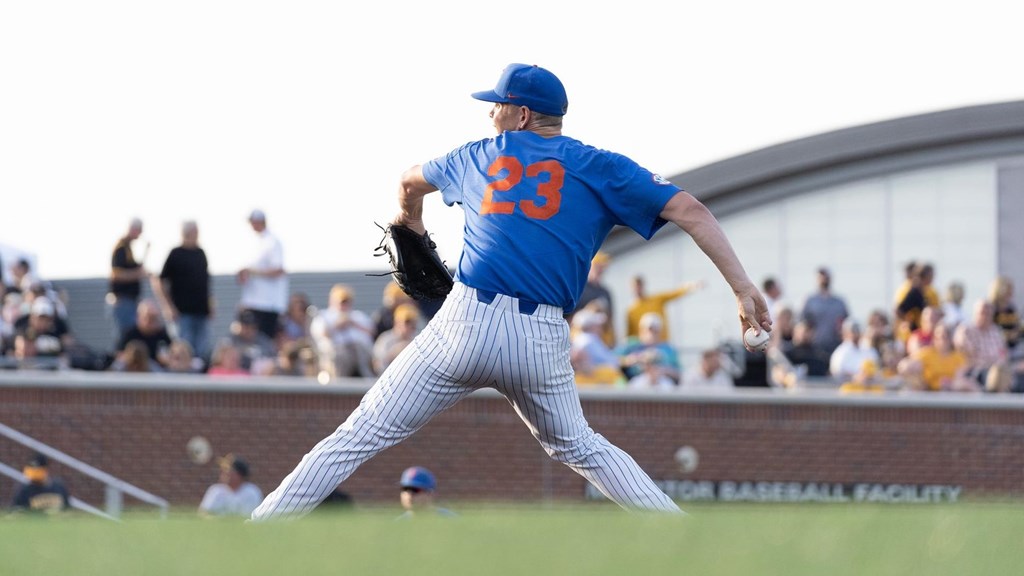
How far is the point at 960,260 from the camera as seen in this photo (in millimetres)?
26828

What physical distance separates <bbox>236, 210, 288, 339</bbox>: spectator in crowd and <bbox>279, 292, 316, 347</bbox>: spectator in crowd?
55 centimetres

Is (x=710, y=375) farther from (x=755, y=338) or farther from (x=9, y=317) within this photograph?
(x=755, y=338)

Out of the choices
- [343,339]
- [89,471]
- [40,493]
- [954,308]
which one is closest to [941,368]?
[954,308]

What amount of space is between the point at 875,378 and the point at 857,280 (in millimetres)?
9648

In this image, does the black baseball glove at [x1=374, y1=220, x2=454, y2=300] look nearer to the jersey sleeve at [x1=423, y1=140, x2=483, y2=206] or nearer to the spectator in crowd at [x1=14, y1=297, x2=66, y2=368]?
the jersey sleeve at [x1=423, y1=140, x2=483, y2=206]

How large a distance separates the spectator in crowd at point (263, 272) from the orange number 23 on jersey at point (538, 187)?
33.9ft

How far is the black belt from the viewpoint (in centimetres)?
646

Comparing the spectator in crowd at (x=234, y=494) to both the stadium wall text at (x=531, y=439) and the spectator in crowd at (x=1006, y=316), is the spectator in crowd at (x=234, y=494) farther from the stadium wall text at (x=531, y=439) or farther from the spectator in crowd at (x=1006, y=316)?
the spectator in crowd at (x=1006, y=316)

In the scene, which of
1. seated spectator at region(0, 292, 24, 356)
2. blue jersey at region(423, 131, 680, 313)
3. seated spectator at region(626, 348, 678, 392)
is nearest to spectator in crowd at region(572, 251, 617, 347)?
seated spectator at region(626, 348, 678, 392)

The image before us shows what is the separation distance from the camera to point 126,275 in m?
16.7

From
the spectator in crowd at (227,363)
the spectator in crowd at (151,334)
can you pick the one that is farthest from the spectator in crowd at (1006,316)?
the spectator in crowd at (151,334)

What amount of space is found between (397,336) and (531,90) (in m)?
9.36

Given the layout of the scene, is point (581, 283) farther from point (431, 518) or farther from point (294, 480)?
point (431, 518)

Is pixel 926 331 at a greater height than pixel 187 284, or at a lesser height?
lesser
